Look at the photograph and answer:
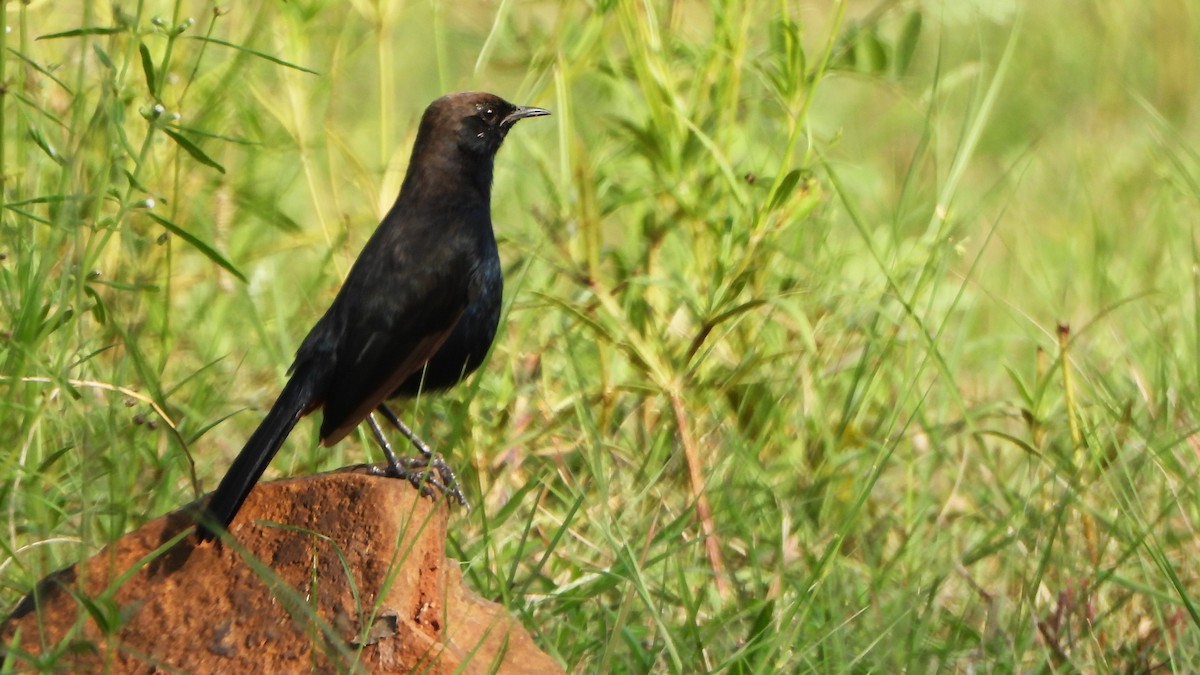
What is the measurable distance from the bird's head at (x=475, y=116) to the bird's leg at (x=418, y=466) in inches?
34.4

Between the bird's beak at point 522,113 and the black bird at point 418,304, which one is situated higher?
the bird's beak at point 522,113

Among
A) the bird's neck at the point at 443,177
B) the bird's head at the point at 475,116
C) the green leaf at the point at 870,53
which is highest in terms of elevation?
the green leaf at the point at 870,53

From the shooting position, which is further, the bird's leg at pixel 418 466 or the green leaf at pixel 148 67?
the bird's leg at pixel 418 466

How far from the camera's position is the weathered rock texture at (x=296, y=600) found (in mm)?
3184

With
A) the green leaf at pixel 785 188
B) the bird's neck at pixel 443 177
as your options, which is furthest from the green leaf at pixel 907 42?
the bird's neck at pixel 443 177

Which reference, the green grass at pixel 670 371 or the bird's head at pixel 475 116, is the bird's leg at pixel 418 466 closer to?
the green grass at pixel 670 371

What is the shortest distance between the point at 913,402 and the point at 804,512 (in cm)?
74

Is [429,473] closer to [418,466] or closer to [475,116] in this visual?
[418,466]

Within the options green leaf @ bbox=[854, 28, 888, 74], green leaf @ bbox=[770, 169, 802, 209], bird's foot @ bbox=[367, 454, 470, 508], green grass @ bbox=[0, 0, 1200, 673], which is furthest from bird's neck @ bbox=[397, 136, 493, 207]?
green leaf @ bbox=[854, 28, 888, 74]

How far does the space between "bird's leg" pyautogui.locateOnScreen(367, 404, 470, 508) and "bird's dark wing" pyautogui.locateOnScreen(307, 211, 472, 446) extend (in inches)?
7.8

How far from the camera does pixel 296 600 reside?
310 centimetres

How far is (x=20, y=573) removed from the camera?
12.8 ft

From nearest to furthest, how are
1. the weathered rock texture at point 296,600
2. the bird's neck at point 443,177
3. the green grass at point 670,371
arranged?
the weathered rock texture at point 296,600, the green grass at point 670,371, the bird's neck at point 443,177

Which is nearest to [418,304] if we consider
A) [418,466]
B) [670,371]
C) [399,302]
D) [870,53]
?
[399,302]
